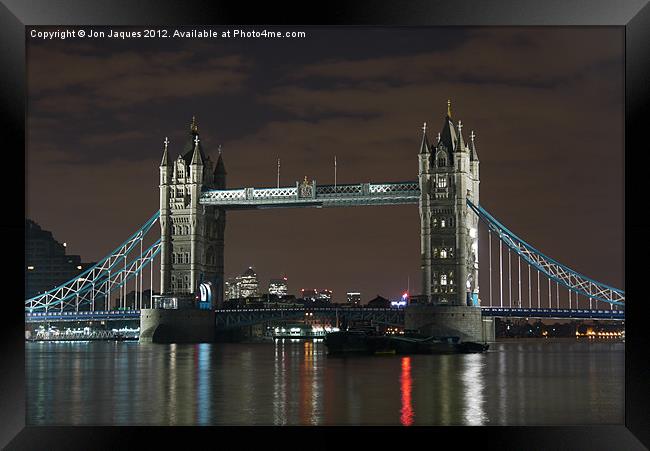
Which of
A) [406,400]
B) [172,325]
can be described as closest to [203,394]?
[406,400]

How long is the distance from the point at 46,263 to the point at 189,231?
20359 mm

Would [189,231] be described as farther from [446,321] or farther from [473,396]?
[473,396]

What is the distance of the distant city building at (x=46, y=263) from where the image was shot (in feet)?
322

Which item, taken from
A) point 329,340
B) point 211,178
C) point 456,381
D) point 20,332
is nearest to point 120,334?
point 211,178

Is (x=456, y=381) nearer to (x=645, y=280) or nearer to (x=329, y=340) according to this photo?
(x=645, y=280)

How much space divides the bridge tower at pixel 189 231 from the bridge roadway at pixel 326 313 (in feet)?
8.47

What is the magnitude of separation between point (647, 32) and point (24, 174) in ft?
28.0

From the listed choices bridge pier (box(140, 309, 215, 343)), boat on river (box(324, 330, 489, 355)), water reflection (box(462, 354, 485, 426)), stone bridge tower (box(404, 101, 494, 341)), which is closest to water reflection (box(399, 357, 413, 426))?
water reflection (box(462, 354, 485, 426))

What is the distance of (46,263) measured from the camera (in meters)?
101

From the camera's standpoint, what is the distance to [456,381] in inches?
1305

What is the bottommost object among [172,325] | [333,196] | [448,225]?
[172,325]

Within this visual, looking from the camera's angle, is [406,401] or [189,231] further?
[189,231]

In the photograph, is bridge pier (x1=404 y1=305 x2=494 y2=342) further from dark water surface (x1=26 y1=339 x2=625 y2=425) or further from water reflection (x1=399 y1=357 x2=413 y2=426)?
water reflection (x1=399 y1=357 x2=413 y2=426)

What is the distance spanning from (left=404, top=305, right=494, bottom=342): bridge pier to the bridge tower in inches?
779
